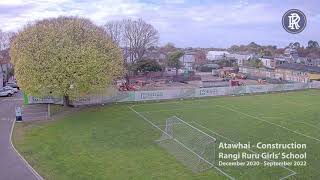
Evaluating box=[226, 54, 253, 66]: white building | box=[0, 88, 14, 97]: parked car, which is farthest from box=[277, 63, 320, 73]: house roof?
box=[0, 88, 14, 97]: parked car

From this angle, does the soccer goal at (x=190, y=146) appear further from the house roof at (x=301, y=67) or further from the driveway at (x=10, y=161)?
the house roof at (x=301, y=67)

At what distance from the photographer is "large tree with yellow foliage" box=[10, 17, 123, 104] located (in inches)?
1383

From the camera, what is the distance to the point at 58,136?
29578 millimetres

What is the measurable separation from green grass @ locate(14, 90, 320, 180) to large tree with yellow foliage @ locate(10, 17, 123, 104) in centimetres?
307

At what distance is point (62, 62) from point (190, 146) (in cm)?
1591

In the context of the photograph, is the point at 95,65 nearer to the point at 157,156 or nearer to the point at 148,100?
the point at 148,100

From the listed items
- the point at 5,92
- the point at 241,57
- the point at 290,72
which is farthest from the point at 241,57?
the point at 5,92

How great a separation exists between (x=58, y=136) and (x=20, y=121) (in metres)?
6.83

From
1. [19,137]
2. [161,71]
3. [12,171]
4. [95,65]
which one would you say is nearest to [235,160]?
[12,171]

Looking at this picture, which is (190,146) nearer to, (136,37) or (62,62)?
(62,62)

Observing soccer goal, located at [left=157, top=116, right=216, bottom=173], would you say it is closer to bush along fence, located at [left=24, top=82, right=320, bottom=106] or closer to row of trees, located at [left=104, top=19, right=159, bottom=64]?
bush along fence, located at [left=24, top=82, right=320, bottom=106]

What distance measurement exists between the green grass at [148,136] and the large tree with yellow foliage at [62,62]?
3.07 metres

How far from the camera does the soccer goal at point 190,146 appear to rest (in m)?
22.2

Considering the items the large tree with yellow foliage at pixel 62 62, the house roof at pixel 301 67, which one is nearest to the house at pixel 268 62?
the house roof at pixel 301 67
